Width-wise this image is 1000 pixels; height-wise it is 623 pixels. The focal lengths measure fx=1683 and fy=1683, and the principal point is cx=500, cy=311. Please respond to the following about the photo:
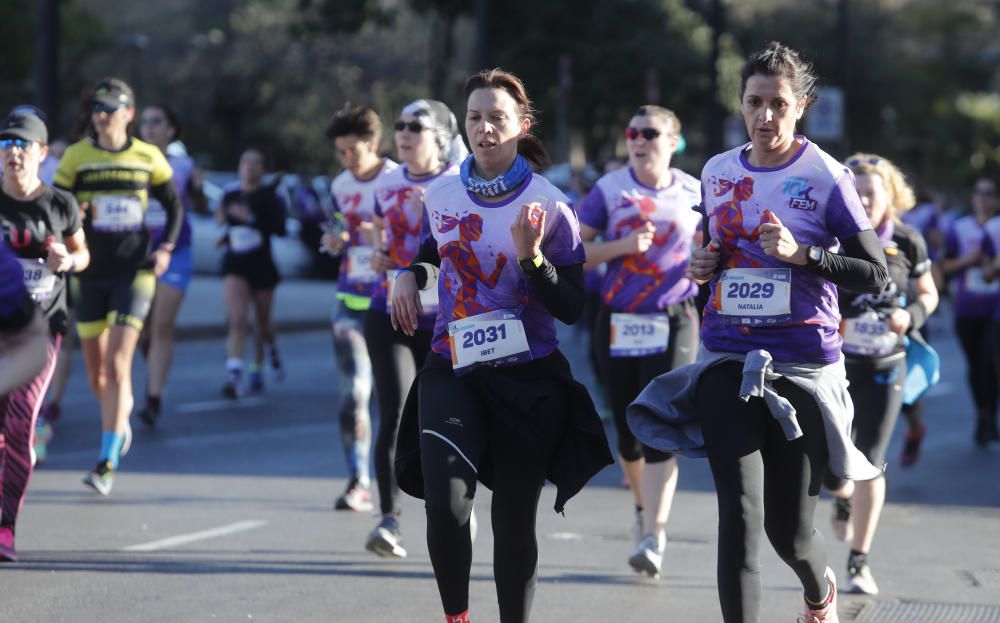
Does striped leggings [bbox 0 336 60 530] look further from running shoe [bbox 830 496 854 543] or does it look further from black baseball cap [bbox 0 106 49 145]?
running shoe [bbox 830 496 854 543]

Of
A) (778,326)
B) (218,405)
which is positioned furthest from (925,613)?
(218,405)

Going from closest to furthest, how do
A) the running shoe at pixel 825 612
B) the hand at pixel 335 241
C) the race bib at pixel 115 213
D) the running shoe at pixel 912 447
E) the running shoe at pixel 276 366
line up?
1. the running shoe at pixel 825 612
2. the hand at pixel 335 241
3. the race bib at pixel 115 213
4. the running shoe at pixel 912 447
5. the running shoe at pixel 276 366

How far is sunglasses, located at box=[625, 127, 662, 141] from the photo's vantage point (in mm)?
7586

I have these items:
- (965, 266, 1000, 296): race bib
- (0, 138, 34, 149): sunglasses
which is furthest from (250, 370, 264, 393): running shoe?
(0, 138, 34, 149): sunglasses

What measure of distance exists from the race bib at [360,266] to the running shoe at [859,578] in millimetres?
2873

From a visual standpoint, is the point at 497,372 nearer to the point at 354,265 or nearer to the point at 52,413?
the point at 354,265

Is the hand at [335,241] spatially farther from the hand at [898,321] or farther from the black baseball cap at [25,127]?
the hand at [898,321]

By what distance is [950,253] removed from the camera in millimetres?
13781

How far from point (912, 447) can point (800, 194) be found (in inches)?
248

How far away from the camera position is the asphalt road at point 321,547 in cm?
662

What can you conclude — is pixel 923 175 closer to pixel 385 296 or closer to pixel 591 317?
pixel 591 317

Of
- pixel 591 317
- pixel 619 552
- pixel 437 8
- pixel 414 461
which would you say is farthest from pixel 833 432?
pixel 437 8

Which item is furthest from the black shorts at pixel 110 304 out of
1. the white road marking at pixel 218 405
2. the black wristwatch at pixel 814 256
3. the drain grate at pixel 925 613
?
the black wristwatch at pixel 814 256

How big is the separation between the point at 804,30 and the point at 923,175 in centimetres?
947
